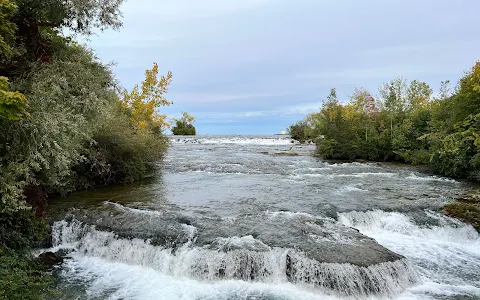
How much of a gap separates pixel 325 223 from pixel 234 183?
27.2 ft

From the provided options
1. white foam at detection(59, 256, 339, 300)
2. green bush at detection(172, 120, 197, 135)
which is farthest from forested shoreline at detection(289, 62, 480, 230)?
green bush at detection(172, 120, 197, 135)

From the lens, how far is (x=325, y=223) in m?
11.1

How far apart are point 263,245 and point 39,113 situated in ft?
20.7

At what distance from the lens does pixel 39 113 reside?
9.00m

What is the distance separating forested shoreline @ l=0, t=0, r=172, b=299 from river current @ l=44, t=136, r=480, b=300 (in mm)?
1127

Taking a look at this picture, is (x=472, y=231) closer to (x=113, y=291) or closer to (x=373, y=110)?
(x=113, y=291)

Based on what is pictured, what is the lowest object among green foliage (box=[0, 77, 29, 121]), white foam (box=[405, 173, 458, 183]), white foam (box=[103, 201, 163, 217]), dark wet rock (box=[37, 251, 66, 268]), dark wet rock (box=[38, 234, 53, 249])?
dark wet rock (box=[37, 251, 66, 268])

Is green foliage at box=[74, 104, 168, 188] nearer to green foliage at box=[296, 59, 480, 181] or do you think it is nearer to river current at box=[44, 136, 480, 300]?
river current at box=[44, 136, 480, 300]

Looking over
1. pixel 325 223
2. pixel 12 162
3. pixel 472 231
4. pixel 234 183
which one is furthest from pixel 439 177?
pixel 12 162

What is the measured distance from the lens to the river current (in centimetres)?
819

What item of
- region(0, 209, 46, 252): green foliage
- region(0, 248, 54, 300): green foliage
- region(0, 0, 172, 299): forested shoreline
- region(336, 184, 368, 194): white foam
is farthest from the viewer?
region(336, 184, 368, 194): white foam

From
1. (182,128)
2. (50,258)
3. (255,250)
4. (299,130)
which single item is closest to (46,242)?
(50,258)

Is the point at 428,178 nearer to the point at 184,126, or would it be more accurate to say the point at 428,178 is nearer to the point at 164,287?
the point at 164,287

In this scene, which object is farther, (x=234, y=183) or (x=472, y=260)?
(x=234, y=183)
